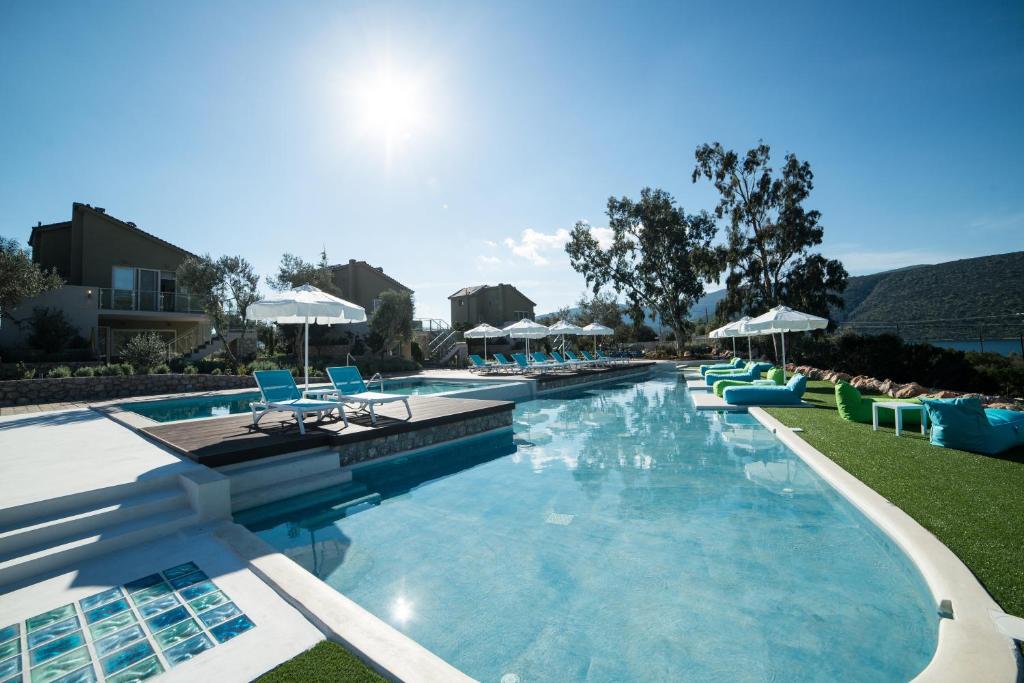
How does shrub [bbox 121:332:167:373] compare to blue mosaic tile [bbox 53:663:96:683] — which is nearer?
blue mosaic tile [bbox 53:663:96:683]

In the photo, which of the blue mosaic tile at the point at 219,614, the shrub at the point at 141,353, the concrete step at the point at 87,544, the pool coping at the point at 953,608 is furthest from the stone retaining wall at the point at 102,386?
the pool coping at the point at 953,608

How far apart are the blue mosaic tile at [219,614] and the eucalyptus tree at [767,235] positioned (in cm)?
2751

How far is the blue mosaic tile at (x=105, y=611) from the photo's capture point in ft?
9.25

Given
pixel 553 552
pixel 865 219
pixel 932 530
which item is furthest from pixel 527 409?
pixel 865 219

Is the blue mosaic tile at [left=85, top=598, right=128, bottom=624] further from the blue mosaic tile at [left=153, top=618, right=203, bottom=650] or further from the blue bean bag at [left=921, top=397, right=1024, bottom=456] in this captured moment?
the blue bean bag at [left=921, top=397, right=1024, bottom=456]

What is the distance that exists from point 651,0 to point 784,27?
→ 3569 mm

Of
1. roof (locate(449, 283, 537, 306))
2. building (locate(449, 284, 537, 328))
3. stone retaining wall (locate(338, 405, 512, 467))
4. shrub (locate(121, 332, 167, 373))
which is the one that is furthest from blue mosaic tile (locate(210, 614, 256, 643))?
roof (locate(449, 283, 537, 306))

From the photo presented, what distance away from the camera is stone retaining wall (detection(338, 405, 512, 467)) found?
672cm

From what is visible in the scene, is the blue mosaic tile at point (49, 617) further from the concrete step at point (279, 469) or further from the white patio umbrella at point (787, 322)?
the white patio umbrella at point (787, 322)

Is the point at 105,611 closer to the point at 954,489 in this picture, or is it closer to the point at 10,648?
the point at 10,648

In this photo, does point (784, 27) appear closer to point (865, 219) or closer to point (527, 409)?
point (527, 409)

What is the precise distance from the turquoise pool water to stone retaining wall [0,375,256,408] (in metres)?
11.9

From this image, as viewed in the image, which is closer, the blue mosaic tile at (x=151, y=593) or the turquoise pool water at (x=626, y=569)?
the turquoise pool water at (x=626, y=569)

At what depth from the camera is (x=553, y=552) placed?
4176mm
